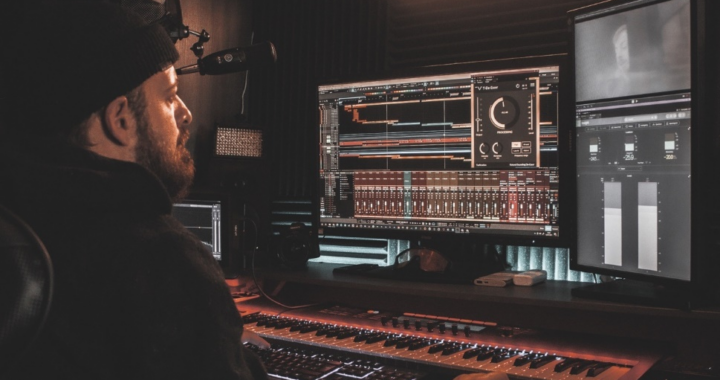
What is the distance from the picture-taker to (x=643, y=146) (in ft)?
5.37

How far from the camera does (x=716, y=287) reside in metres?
1.61

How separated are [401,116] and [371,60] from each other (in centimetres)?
51

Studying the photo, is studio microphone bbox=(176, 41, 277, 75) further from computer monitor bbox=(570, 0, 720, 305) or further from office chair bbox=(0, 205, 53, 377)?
office chair bbox=(0, 205, 53, 377)

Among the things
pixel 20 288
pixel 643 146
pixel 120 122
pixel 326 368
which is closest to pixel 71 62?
pixel 120 122

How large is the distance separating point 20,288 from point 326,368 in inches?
38.4

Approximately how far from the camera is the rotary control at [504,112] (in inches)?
78.8

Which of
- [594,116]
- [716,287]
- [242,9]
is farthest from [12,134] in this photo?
[242,9]

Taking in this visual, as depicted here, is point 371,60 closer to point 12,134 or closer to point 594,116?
point 594,116

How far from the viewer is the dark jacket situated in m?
0.83

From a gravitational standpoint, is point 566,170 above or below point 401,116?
below

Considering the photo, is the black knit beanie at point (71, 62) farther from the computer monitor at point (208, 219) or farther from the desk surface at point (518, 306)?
the computer monitor at point (208, 219)

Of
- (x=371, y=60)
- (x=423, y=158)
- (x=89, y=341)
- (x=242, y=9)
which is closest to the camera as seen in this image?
(x=89, y=341)

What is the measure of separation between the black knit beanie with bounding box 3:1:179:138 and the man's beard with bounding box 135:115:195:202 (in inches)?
4.5

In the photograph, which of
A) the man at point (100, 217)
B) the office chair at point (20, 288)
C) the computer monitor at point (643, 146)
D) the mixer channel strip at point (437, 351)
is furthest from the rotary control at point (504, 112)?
the office chair at point (20, 288)
